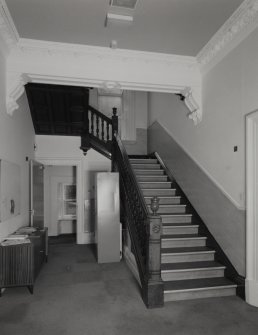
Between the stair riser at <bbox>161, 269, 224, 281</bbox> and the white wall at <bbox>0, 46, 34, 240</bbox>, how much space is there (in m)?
2.38

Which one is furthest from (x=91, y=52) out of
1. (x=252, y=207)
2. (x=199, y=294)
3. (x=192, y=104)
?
(x=199, y=294)

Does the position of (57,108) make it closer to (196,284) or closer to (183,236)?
(183,236)

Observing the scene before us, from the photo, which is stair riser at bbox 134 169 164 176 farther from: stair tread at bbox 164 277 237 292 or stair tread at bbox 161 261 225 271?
stair tread at bbox 164 277 237 292

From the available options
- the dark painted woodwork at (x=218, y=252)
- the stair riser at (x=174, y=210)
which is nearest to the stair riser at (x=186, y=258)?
the dark painted woodwork at (x=218, y=252)

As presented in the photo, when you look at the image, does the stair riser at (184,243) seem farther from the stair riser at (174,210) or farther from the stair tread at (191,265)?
the stair riser at (174,210)

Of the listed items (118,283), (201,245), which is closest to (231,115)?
(201,245)

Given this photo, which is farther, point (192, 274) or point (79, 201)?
point (79, 201)

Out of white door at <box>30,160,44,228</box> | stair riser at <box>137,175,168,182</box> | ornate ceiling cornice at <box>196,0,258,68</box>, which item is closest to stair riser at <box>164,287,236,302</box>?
stair riser at <box>137,175,168,182</box>

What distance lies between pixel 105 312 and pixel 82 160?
4331 millimetres

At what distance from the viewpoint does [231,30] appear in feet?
11.5

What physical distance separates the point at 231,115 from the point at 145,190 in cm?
252

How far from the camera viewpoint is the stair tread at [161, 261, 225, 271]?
3795 millimetres

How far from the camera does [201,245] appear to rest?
4426 mm

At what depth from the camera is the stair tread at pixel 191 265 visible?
379cm
